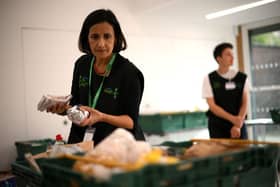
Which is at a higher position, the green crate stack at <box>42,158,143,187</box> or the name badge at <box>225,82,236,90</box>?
the name badge at <box>225,82,236,90</box>

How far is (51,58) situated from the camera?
14.8 feet

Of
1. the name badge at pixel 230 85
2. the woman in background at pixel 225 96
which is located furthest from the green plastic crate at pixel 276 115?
the name badge at pixel 230 85

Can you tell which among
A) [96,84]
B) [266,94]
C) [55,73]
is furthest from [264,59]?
[96,84]

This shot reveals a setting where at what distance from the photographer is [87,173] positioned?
3.10ft

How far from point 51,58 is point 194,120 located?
214cm

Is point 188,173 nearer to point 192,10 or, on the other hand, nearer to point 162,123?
point 162,123

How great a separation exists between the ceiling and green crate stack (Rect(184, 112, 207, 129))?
4.79ft

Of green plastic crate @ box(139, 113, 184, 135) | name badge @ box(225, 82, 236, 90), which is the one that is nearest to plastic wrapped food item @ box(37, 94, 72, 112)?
name badge @ box(225, 82, 236, 90)

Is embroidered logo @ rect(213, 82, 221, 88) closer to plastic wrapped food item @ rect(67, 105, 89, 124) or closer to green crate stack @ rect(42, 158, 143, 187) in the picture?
plastic wrapped food item @ rect(67, 105, 89, 124)

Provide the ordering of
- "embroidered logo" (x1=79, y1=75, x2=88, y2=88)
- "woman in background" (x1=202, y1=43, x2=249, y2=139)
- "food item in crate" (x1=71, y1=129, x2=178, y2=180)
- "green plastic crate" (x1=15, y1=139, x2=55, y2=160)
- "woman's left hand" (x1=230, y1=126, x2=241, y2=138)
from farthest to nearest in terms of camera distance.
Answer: "green plastic crate" (x1=15, y1=139, x2=55, y2=160)
"woman in background" (x1=202, y1=43, x2=249, y2=139)
"woman's left hand" (x1=230, y1=126, x2=241, y2=138)
"embroidered logo" (x1=79, y1=75, x2=88, y2=88)
"food item in crate" (x1=71, y1=129, x2=178, y2=180)

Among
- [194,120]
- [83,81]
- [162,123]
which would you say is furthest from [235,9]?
[83,81]

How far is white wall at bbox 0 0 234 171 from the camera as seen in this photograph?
4195 millimetres

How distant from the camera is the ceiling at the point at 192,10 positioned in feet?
15.3

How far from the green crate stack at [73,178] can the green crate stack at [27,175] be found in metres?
0.11
